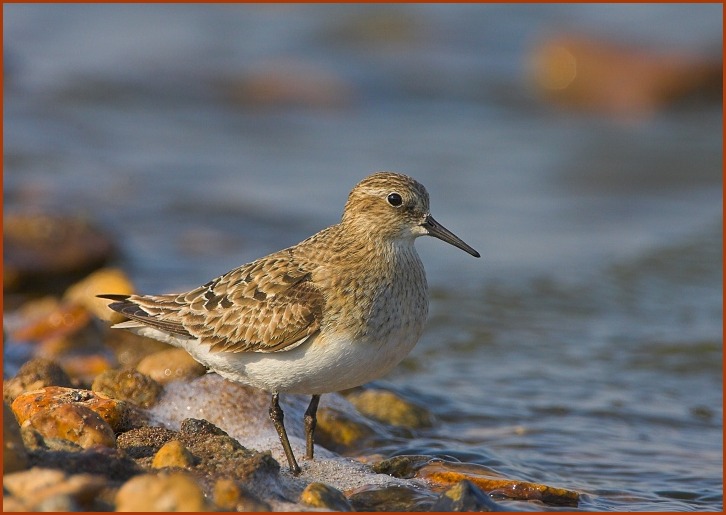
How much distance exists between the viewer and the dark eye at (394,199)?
6785 mm

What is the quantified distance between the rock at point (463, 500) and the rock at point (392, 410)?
242 centimetres

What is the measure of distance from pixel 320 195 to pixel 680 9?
40.8 ft

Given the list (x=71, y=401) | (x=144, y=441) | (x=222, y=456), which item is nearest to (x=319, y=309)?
(x=222, y=456)

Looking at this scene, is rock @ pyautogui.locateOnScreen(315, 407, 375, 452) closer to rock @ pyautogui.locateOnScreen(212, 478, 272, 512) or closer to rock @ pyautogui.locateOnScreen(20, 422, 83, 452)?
rock @ pyautogui.locateOnScreen(212, 478, 272, 512)

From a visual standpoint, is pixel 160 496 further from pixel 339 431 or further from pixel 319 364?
pixel 339 431

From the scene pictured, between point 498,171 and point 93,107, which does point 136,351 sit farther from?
point 93,107

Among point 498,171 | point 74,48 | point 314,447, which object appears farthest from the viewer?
point 74,48

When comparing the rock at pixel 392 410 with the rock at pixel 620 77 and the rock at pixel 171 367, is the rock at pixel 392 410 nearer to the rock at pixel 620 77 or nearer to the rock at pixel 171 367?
the rock at pixel 171 367

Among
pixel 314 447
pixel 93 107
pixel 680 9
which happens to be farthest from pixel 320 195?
pixel 680 9

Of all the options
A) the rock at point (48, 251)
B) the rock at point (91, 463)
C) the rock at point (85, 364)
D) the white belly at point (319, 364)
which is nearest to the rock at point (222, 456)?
the rock at point (91, 463)

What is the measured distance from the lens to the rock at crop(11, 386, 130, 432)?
19.6 feet

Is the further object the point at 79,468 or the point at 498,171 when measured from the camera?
the point at 498,171

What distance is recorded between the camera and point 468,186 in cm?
1583

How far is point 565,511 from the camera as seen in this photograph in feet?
20.0
